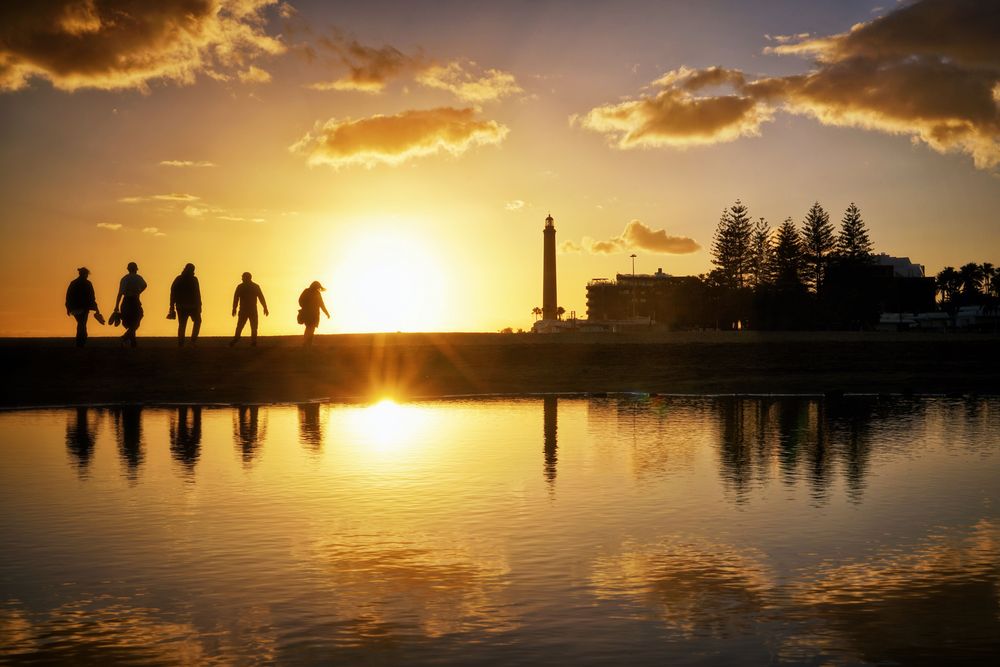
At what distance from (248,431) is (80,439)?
8.08 ft

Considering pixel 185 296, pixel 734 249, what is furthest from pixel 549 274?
pixel 185 296

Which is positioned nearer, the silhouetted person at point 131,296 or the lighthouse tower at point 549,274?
the silhouetted person at point 131,296

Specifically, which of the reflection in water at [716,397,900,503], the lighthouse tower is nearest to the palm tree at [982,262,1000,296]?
the lighthouse tower

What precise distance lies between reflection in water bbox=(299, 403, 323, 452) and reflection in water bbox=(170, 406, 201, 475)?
1.52m

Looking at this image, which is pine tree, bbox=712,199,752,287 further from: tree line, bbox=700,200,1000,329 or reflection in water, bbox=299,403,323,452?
reflection in water, bbox=299,403,323,452

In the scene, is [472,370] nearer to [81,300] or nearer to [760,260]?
[81,300]

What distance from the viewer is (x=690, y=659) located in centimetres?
552

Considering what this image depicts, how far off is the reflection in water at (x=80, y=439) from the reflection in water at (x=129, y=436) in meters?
0.39

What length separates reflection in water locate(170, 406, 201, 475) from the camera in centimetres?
1353

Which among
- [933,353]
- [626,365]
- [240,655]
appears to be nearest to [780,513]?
[240,655]

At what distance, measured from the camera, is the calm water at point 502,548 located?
5.89 meters

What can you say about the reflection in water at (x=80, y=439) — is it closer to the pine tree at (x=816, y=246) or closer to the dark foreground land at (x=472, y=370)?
the dark foreground land at (x=472, y=370)

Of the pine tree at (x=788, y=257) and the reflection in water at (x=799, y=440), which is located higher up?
the pine tree at (x=788, y=257)

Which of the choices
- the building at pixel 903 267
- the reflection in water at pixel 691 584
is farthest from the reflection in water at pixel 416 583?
the building at pixel 903 267
